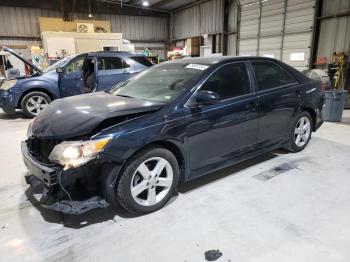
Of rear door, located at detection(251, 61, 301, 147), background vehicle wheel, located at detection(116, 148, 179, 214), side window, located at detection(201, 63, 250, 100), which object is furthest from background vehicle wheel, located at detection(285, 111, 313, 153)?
background vehicle wheel, located at detection(116, 148, 179, 214)

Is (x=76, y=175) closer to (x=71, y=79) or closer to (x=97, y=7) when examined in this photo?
(x=71, y=79)

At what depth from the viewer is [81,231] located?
2145 mm

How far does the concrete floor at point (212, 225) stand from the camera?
74.2 inches

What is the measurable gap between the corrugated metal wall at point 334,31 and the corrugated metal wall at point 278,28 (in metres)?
0.38

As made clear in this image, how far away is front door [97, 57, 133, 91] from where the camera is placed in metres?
6.21

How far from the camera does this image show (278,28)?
10.1 metres

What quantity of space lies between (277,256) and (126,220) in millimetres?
1182

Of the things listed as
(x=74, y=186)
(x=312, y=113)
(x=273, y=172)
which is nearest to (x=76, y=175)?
(x=74, y=186)

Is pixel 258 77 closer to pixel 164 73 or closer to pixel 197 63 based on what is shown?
pixel 197 63

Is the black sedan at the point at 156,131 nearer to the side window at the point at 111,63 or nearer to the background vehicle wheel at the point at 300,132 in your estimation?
the background vehicle wheel at the point at 300,132

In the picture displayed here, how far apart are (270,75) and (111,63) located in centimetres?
422

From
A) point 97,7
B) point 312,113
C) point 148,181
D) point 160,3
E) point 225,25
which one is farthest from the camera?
point 160,3

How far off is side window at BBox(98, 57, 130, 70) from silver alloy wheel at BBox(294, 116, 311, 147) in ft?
14.3

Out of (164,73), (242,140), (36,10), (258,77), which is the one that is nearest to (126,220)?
(242,140)
